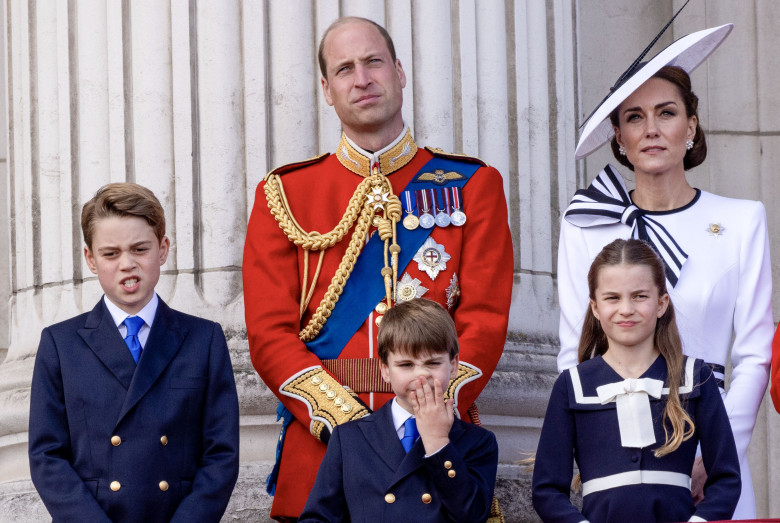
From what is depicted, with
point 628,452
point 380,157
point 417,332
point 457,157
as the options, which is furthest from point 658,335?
point 380,157

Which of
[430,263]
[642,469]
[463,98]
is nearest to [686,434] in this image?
[642,469]

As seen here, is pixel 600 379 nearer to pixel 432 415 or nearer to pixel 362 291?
pixel 432 415

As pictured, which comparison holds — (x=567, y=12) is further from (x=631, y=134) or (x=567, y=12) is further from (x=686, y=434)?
(x=686, y=434)

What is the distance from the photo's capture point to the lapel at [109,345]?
4039 millimetres

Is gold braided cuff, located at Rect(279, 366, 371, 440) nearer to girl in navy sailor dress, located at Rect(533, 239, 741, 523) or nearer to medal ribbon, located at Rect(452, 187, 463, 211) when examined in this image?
girl in navy sailor dress, located at Rect(533, 239, 741, 523)

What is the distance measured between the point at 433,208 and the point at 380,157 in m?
0.24

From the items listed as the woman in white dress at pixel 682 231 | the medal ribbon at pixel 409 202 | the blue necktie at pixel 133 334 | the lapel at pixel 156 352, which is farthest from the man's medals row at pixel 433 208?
the blue necktie at pixel 133 334

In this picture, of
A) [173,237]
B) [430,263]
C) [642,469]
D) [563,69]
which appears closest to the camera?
[642,469]

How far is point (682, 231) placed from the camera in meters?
4.45

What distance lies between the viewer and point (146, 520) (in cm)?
393

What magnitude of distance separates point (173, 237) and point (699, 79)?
9.42ft

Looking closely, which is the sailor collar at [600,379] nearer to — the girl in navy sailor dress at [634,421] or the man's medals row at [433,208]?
the girl in navy sailor dress at [634,421]

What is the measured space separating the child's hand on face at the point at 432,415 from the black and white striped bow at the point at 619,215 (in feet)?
2.94

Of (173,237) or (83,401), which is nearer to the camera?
(83,401)
